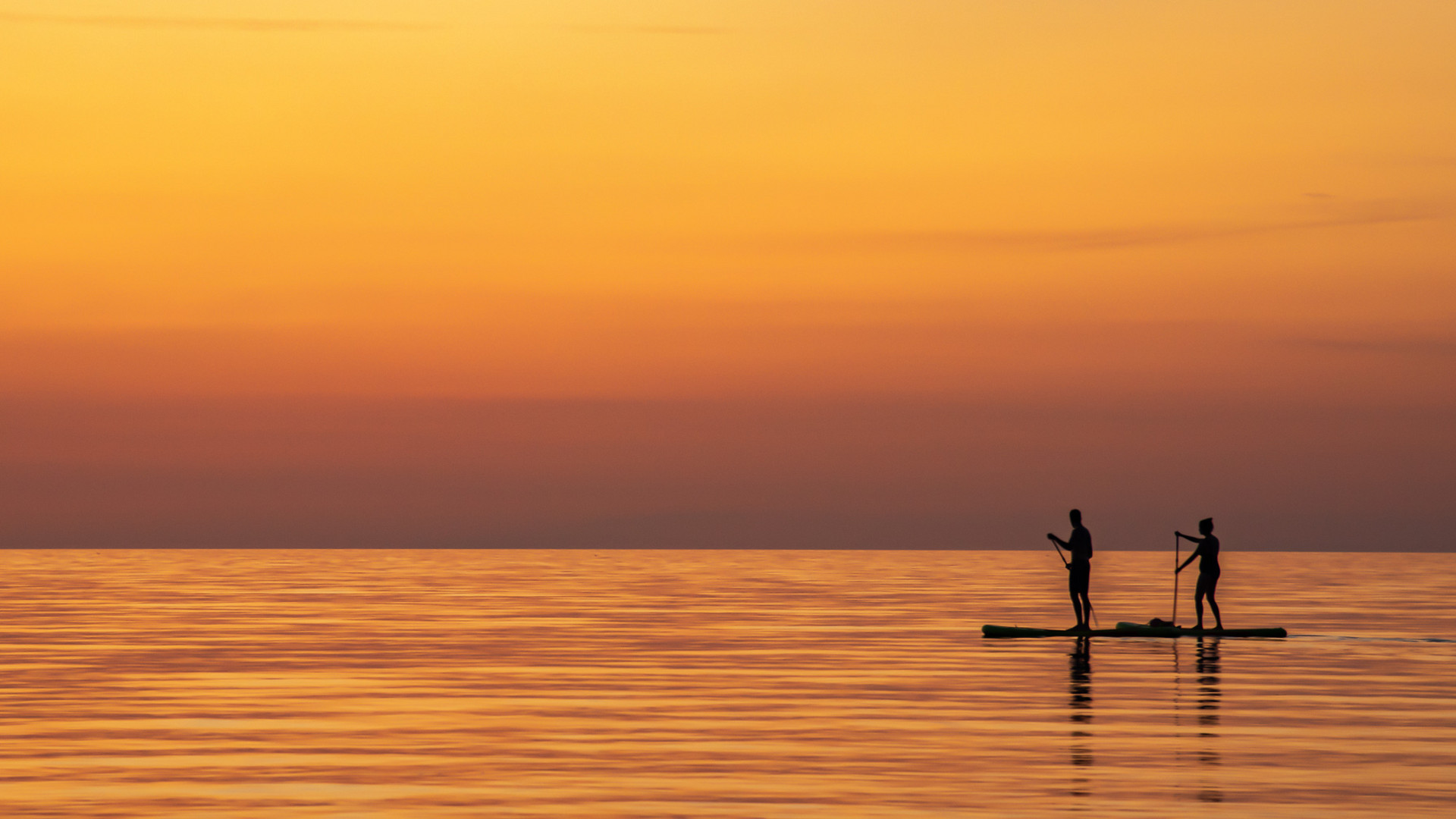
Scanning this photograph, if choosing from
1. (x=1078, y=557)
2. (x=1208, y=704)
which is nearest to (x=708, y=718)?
(x=1208, y=704)

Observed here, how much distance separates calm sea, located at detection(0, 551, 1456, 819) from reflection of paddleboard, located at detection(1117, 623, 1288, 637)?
0.79ft

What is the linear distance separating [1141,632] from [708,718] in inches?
656

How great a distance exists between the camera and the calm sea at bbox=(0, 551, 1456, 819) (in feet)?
48.2

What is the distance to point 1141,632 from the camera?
35000 mm

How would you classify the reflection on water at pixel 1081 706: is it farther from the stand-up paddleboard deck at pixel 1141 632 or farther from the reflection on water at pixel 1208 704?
the reflection on water at pixel 1208 704

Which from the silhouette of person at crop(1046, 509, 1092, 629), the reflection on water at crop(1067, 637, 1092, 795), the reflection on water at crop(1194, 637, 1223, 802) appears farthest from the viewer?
the silhouette of person at crop(1046, 509, 1092, 629)

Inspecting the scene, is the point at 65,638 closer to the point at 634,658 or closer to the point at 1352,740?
the point at 634,658

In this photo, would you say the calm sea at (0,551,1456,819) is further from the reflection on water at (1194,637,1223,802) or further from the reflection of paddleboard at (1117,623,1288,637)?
the reflection of paddleboard at (1117,623,1288,637)

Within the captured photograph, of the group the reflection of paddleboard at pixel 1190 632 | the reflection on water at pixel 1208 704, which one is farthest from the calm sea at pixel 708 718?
the reflection of paddleboard at pixel 1190 632

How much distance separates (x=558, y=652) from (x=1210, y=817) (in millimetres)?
17617

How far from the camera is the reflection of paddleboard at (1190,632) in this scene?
3409 centimetres

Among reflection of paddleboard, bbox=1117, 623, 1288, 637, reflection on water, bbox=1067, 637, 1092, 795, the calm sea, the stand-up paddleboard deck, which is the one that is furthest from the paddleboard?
reflection of paddleboard, bbox=1117, 623, 1288, 637

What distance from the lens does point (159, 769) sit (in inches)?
638

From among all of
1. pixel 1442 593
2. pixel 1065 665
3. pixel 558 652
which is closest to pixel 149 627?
pixel 558 652
